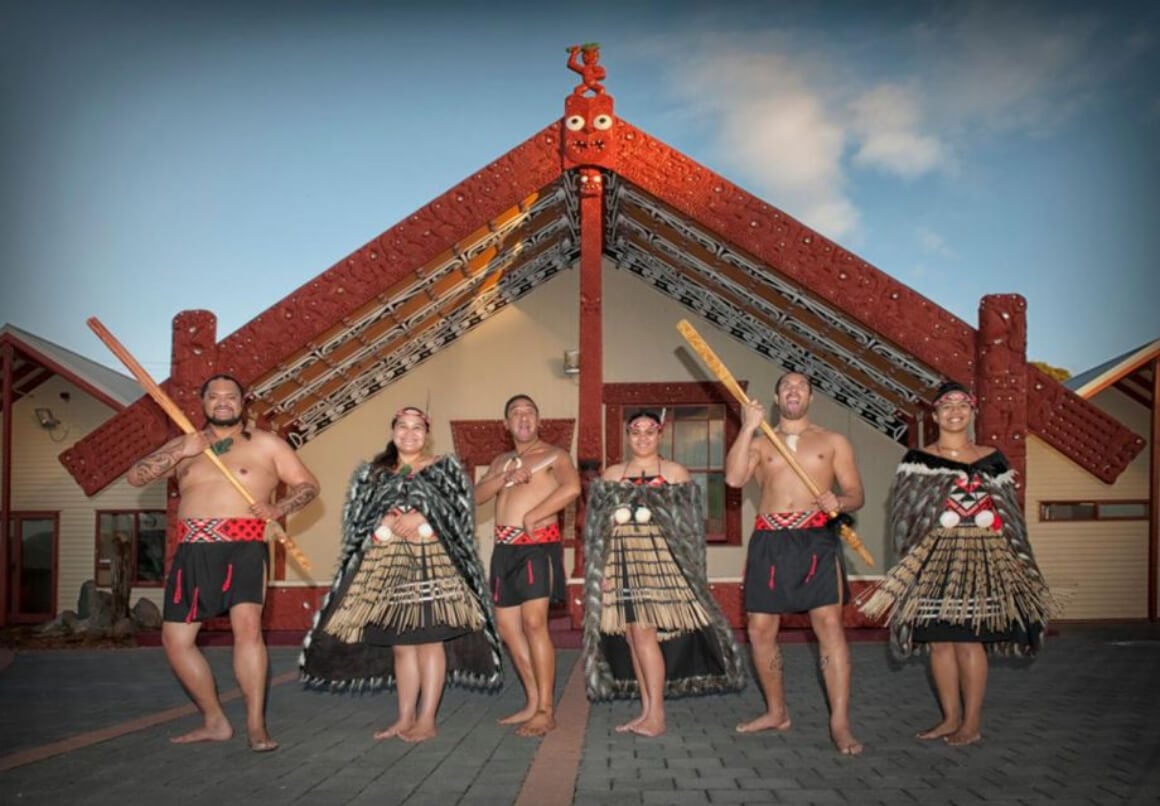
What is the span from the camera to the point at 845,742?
4.47m

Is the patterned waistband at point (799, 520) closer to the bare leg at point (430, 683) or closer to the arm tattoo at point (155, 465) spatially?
the bare leg at point (430, 683)

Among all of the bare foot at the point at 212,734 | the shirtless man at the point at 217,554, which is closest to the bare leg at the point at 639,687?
the shirtless man at the point at 217,554

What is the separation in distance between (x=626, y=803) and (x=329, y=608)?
192 cm

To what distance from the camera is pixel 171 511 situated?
25.8 ft

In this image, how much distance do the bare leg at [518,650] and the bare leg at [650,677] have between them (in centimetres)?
57

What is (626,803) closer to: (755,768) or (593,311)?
(755,768)

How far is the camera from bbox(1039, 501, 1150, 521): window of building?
11344mm

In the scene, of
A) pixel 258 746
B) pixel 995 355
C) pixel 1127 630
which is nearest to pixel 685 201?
pixel 995 355

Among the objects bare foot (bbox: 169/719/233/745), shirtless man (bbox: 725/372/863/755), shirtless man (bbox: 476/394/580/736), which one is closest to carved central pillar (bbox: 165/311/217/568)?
bare foot (bbox: 169/719/233/745)

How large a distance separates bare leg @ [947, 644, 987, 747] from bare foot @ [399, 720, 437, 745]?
2344mm

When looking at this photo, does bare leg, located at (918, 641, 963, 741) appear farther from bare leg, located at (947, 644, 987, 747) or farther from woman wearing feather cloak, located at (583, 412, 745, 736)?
woman wearing feather cloak, located at (583, 412, 745, 736)

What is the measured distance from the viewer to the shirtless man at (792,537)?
189 inches

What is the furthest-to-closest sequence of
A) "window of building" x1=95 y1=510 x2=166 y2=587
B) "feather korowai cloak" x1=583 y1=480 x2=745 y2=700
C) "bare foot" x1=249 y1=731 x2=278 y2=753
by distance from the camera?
"window of building" x1=95 y1=510 x2=166 y2=587, "feather korowai cloak" x1=583 y1=480 x2=745 y2=700, "bare foot" x1=249 y1=731 x2=278 y2=753

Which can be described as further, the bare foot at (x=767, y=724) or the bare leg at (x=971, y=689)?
the bare foot at (x=767, y=724)
